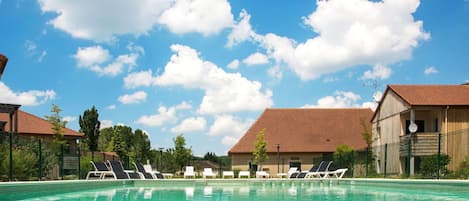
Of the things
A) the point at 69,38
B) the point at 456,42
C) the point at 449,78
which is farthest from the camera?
the point at 449,78

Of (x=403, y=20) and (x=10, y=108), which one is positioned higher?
(x=403, y=20)

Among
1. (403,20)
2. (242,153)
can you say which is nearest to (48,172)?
(403,20)

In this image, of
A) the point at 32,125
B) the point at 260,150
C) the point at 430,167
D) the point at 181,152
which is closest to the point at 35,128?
the point at 32,125

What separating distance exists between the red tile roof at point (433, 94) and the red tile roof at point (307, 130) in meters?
8.98

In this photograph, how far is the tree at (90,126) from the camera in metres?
51.9

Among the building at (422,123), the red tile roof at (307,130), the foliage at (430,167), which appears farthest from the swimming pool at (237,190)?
the red tile roof at (307,130)

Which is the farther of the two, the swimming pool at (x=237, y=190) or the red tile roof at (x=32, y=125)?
the red tile roof at (x=32, y=125)

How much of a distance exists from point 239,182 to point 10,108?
442 inches

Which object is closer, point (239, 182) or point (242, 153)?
point (239, 182)

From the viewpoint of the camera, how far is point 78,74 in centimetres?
2462

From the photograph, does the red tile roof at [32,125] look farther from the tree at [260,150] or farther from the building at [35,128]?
the tree at [260,150]

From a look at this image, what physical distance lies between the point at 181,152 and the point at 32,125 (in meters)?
9.59

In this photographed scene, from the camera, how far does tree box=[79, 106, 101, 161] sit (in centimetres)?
5194

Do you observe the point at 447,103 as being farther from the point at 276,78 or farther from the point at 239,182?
the point at 239,182
